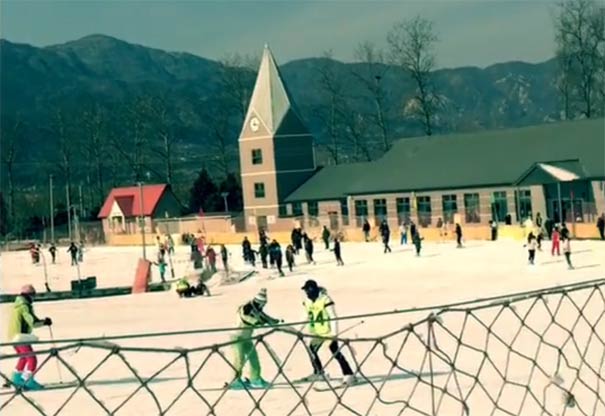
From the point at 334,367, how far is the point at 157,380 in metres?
2.34

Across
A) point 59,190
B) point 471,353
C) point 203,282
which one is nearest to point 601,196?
point 203,282

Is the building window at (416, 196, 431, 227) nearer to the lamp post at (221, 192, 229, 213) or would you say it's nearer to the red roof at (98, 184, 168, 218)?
the lamp post at (221, 192, 229, 213)

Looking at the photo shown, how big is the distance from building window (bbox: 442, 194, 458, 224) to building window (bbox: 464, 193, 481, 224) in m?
0.73

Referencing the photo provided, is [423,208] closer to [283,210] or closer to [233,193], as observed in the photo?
[283,210]

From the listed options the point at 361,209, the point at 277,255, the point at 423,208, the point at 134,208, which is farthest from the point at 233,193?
the point at 277,255

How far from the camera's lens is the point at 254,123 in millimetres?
69938

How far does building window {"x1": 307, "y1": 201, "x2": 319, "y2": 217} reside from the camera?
6388 centimetres

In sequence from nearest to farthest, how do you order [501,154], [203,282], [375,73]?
[203,282]
[501,154]
[375,73]

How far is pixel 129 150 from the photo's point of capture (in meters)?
136

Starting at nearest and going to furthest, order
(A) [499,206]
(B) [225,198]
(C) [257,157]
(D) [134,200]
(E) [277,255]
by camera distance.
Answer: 1. (E) [277,255]
2. (A) [499,206]
3. (C) [257,157]
4. (B) [225,198]
5. (D) [134,200]

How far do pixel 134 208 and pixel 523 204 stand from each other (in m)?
36.8

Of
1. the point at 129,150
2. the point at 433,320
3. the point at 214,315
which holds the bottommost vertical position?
the point at 214,315

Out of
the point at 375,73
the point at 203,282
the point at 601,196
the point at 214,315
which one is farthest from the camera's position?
the point at 375,73

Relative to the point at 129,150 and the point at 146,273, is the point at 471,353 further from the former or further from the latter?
the point at 129,150
